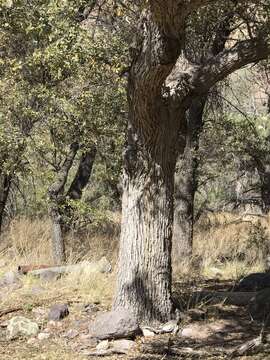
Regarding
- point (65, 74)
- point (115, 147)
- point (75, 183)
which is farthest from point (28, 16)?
point (75, 183)

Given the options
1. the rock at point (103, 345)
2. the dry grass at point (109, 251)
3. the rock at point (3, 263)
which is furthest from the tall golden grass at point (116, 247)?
the rock at point (103, 345)

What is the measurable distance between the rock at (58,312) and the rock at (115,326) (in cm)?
61

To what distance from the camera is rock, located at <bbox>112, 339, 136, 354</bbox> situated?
5996 millimetres

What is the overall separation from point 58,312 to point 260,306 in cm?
226

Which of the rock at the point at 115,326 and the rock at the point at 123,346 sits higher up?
the rock at the point at 115,326

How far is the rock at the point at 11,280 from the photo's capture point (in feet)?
27.9

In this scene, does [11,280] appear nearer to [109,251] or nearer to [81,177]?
[109,251]

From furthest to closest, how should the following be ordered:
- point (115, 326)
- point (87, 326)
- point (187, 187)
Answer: point (187, 187) → point (87, 326) → point (115, 326)

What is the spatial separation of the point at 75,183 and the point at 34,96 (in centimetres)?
430

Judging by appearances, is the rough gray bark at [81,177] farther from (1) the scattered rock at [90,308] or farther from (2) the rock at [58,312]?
(2) the rock at [58,312]

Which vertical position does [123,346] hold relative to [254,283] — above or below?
below

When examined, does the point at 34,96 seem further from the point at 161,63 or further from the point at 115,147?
the point at 161,63

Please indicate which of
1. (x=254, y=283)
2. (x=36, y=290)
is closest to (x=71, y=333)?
(x=36, y=290)

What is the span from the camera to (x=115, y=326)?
20.5 feet
